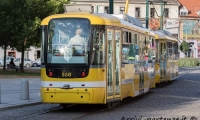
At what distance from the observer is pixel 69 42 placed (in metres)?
16.5

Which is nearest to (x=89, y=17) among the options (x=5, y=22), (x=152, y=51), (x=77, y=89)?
(x=77, y=89)

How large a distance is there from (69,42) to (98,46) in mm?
882

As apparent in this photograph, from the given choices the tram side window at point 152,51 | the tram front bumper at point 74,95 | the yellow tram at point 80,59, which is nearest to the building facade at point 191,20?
the tram side window at point 152,51

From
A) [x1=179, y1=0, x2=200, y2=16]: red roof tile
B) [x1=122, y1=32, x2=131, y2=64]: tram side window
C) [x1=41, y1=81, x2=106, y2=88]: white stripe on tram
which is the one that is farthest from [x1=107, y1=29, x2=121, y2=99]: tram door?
[x1=179, y1=0, x2=200, y2=16]: red roof tile

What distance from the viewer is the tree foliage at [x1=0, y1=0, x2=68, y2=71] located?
150 feet

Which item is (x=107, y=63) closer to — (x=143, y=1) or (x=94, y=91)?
(x=94, y=91)

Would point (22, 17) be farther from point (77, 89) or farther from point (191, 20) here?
point (191, 20)

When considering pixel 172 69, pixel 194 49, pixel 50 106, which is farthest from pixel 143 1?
pixel 50 106

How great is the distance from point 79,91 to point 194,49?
89.3 m

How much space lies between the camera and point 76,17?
16656 millimetres

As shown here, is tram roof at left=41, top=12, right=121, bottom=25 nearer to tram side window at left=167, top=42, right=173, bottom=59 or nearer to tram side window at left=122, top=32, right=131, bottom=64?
tram side window at left=122, top=32, right=131, bottom=64

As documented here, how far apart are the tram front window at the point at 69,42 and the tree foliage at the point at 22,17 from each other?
94.9ft

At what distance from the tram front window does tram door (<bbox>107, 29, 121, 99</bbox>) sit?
38.1 inches

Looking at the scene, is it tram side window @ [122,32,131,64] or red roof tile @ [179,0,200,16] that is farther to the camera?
red roof tile @ [179,0,200,16]
